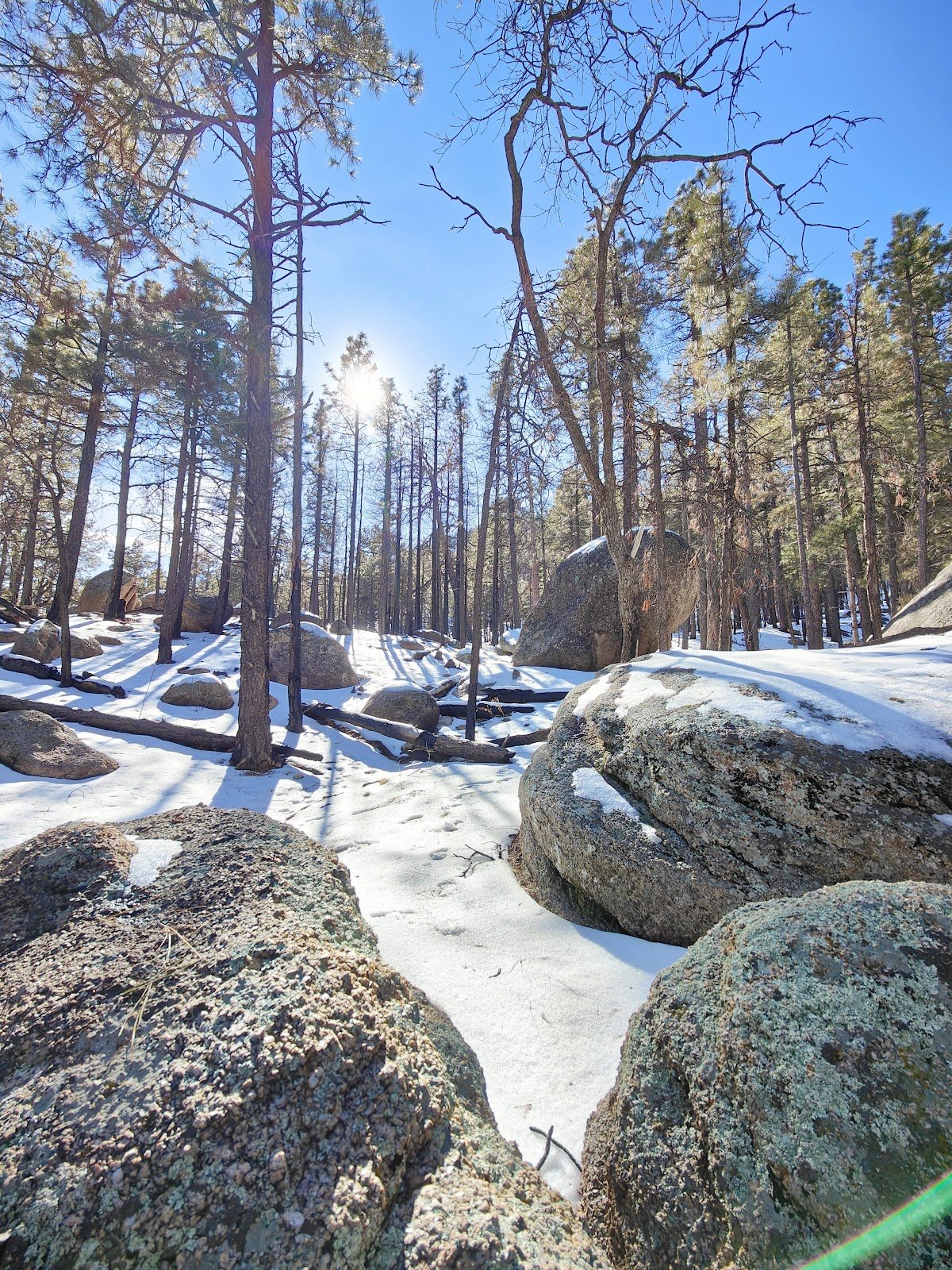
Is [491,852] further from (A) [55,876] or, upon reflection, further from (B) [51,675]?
(B) [51,675]

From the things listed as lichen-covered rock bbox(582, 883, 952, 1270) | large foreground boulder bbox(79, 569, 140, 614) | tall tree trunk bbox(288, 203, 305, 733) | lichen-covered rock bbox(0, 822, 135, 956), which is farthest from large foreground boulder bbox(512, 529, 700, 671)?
large foreground boulder bbox(79, 569, 140, 614)

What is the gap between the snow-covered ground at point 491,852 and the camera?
80.8 inches

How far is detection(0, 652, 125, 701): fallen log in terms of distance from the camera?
9828 mm

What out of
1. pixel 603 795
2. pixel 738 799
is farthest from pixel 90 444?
pixel 738 799

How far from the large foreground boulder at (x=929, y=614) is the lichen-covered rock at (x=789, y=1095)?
6.51m

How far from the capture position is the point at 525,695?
10.0 m

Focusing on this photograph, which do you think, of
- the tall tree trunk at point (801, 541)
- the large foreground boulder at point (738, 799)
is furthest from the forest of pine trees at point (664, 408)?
the large foreground boulder at point (738, 799)

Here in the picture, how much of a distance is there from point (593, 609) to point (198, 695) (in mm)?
8107

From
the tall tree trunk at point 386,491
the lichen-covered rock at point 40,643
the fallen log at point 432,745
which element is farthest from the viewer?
the tall tree trunk at point 386,491

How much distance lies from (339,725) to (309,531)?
2367cm

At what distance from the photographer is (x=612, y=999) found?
2.32m

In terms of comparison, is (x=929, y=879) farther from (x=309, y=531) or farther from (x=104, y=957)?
(x=309, y=531)

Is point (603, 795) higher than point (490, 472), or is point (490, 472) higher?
point (490, 472)

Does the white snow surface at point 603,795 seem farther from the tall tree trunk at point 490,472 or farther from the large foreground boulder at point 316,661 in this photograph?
the large foreground boulder at point 316,661
